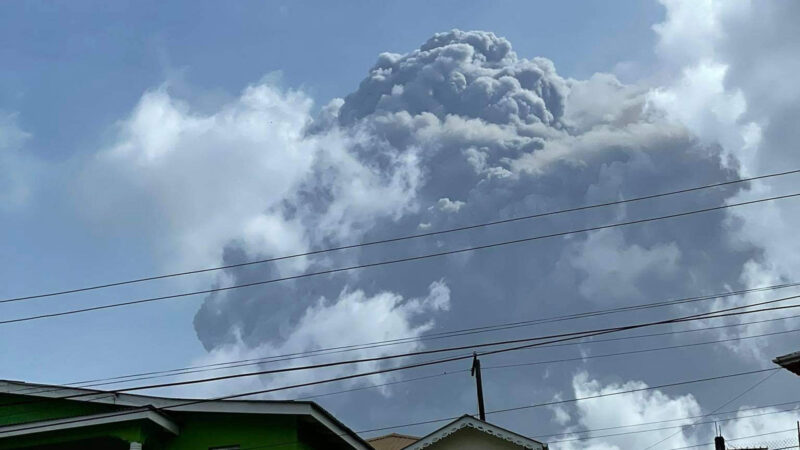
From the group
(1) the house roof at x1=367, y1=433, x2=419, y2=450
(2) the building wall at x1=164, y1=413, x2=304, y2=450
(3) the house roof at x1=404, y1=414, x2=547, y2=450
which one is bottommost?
(2) the building wall at x1=164, y1=413, x2=304, y2=450

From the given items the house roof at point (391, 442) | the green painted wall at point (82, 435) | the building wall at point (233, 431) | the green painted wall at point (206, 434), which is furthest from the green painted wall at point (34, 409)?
the house roof at point (391, 442)

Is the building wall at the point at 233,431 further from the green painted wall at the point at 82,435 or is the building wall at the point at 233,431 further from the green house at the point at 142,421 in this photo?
the green painted wall at the point at 82,435

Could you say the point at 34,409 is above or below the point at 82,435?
above

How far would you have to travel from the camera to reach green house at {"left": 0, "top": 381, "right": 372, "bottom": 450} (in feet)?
101

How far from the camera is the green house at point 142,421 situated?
30891 mm

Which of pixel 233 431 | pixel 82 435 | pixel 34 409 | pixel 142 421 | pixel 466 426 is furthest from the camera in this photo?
pixel 466 426

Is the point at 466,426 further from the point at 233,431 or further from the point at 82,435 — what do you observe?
the point at 82,435

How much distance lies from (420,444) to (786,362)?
54.4ft

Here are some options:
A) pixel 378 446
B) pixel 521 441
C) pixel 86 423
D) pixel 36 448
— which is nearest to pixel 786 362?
pixel 521 441

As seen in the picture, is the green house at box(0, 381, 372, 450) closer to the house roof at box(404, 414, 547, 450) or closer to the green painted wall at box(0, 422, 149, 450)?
the green painted wall at box(0, 422, 149, 450)

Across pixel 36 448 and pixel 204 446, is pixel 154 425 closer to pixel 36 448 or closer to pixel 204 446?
pixel 204 446

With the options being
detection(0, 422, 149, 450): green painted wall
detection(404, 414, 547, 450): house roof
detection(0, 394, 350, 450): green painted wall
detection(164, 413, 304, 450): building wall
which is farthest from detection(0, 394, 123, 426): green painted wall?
detection(404, 414, 547, 450): house roof

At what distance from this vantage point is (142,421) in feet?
101

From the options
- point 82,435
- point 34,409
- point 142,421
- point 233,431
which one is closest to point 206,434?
point 233,431
